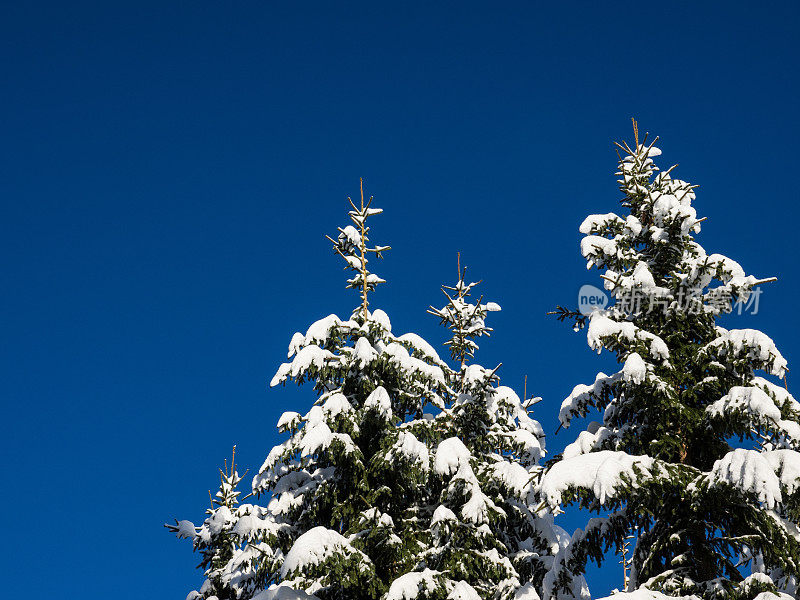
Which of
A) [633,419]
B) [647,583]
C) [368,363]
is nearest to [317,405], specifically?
[368,363]

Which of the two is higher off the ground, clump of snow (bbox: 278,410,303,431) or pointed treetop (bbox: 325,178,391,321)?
pointed treetop (bbox: 325,178,391,321)

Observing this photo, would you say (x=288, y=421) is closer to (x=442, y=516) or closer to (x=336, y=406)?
(x=336, y=406)

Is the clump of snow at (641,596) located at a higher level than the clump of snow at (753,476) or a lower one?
lower

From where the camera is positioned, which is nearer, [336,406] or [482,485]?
[336,406]

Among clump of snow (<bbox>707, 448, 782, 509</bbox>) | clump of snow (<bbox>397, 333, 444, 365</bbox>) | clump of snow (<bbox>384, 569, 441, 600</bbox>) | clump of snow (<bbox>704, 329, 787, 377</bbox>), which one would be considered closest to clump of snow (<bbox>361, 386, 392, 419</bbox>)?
clump of snow (<bbox>397, 333, 444, 365</bbox>)

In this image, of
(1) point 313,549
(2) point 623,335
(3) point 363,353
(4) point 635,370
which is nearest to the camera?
(4) point 635,370

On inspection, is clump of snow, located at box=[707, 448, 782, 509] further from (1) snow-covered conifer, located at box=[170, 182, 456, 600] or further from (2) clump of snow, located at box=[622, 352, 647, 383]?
(1) snow-covered conifer, located at box=[170, 182, 456, 600]

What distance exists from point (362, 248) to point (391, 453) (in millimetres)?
5379

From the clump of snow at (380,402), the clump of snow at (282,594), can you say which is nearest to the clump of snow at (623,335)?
the clump of snow at (380,402)

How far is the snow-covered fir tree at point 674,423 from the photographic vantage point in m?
10.8

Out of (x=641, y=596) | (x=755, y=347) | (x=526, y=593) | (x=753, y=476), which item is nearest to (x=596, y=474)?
(x=641, y=596)

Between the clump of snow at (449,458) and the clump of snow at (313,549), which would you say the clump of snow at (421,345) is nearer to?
the clump of snow at (449,458)

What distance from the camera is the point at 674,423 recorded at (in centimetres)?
1261

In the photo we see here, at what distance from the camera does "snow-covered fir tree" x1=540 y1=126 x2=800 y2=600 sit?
35.4 feet
